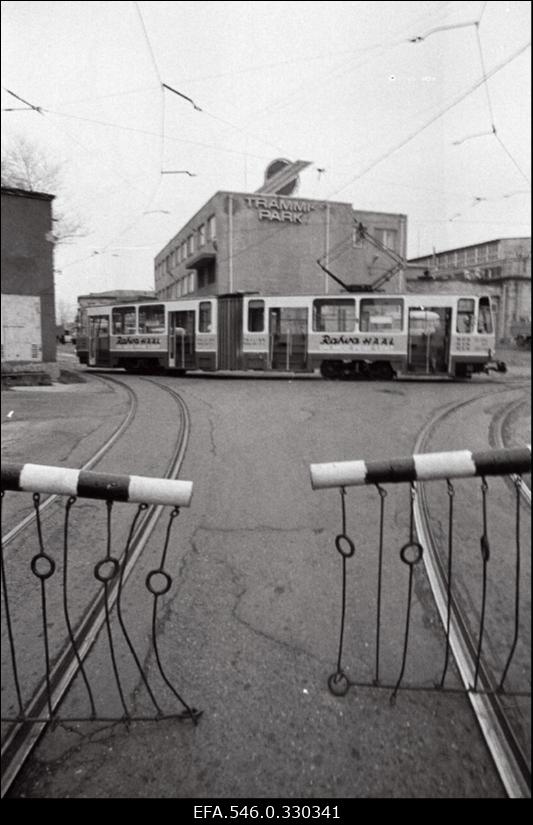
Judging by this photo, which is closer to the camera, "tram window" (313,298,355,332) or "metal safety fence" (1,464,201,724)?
"metal safety fence" (1,464,201,724)

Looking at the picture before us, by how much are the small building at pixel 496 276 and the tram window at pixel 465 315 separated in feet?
65.3

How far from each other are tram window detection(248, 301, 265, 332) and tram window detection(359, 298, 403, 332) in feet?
10.5

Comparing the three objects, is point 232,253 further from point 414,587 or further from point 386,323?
point 414,587

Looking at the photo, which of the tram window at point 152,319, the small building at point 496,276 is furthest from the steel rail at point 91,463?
the small building at point 496,276

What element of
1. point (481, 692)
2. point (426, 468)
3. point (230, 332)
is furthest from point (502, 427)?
point (230, 332)

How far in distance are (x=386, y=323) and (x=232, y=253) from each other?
970cm

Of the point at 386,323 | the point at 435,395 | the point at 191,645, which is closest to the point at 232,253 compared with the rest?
the point at 386,323

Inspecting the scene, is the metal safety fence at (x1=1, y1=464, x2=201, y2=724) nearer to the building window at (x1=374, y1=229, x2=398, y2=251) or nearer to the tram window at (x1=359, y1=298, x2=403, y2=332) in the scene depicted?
the tram window at (x1=359, y1=298, x2=403, y2=332)

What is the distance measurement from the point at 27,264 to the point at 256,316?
11953 mm

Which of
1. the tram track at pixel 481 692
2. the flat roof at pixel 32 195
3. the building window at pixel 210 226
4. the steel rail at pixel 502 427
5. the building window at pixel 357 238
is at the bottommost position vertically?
the tram track at pixel 481 692

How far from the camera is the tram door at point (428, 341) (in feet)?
45.1

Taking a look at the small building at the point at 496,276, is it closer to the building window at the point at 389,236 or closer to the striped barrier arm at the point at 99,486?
the building window at the point at 389,236

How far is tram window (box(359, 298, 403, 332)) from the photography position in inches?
540

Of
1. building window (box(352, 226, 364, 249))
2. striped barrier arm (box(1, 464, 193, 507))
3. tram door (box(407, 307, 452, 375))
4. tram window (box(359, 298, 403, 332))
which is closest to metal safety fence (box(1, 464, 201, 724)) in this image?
striped barrier arm (box(1, 464, 193, 507))
